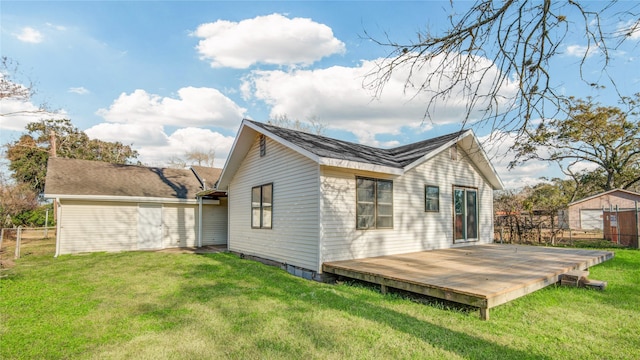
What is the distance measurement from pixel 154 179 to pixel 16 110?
22.2 ft

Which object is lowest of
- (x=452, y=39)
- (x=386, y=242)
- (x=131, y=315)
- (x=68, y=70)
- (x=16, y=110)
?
(x=131, y=315)

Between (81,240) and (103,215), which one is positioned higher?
(103,215)

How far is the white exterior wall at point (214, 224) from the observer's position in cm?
1470

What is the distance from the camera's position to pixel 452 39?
3273mm

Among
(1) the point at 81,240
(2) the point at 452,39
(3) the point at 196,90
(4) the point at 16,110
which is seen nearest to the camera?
(2) the point at 452,39

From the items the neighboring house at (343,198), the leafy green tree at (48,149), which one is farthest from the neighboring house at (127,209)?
the leafy green tree at (48,149)

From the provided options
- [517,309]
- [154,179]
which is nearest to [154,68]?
[154,179]

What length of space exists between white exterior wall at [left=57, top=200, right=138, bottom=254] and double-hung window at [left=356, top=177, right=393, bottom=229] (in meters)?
10.1

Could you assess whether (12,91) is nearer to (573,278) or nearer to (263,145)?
(263,145)

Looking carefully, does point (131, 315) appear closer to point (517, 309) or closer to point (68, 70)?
point (517, 309)

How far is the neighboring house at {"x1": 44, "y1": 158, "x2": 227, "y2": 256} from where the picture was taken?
39.5 feet

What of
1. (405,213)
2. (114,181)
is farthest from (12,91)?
(405,213)

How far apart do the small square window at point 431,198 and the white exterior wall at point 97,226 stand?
1131cm

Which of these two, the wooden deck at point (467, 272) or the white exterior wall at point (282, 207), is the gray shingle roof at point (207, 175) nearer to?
the white exterior wall at point (282, 207)
